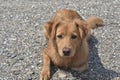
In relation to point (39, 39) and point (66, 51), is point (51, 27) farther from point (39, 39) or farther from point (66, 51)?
point (39, 39)

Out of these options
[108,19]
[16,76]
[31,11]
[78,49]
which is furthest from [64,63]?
[31,11]

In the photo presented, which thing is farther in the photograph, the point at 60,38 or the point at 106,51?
the point at 106,51

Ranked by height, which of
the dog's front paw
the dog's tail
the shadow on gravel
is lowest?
the shadow on gravel

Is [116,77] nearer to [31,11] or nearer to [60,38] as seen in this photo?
[60,38]

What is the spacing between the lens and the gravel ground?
20.4 ft

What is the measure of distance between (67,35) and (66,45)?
0.20m

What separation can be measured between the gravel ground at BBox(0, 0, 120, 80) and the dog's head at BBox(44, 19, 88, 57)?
1.87 ft

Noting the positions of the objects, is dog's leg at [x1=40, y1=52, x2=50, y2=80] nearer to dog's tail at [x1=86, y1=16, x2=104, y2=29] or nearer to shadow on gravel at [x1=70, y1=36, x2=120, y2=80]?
shadow on gravel at [x1=70, y1=36, x2=120, y2=80]

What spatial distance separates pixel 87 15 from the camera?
30.2 feet

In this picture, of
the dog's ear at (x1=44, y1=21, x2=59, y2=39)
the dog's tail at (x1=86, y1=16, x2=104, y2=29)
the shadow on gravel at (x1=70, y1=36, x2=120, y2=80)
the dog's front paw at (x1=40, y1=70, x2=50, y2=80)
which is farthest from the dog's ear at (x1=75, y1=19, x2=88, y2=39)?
the dog's tail at (x1=86, y1=16, x2=104, y2=29)

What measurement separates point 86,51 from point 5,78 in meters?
1.63

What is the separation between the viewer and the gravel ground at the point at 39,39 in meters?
6.20

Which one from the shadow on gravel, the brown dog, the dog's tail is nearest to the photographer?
the brown dog

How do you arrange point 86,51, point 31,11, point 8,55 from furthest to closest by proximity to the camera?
point 31,11 < point 8,55 < point 86,51
